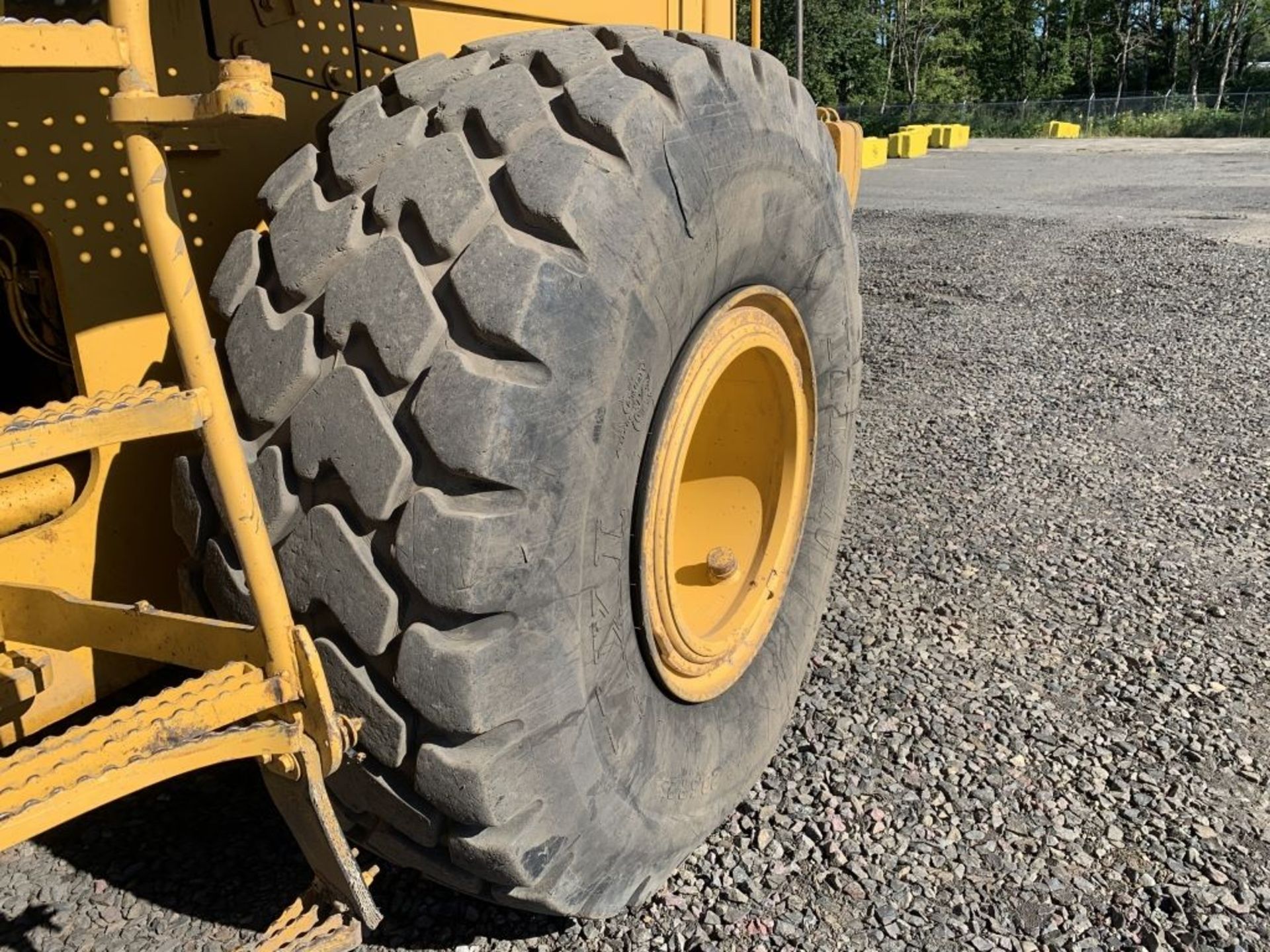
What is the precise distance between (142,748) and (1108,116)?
48856mm

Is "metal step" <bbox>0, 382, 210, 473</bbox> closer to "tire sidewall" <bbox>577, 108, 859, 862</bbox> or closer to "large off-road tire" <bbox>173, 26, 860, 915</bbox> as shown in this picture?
"large off-road tire" <bbox>173, 26, 860, 915</bbox>

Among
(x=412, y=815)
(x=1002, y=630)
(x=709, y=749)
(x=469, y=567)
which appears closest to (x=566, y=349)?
(x=469, y=567)

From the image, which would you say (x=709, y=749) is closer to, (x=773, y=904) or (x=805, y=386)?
(x=773, y=904)

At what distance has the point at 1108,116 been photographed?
143ft

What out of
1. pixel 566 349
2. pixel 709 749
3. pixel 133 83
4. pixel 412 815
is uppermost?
pixel 133 83

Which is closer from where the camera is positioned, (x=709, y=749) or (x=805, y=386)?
(x=709, y=749)

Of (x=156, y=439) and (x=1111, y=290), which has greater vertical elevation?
(x=156, y=439)

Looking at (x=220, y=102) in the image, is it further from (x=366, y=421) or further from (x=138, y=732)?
(x=138, y=732)

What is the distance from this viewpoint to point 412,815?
66.9 inches

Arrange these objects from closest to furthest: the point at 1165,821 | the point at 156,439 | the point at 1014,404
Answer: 1. the point at 156,439
2. the point at 1165,821
3. the point at 1014,404

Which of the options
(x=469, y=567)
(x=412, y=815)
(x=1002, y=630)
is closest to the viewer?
(x=469, y=567)

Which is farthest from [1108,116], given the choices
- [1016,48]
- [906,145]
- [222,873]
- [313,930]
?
[313,930]

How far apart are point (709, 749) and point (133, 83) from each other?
1.63 m

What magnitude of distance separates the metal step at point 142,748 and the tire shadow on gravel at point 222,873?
2.92 feet
